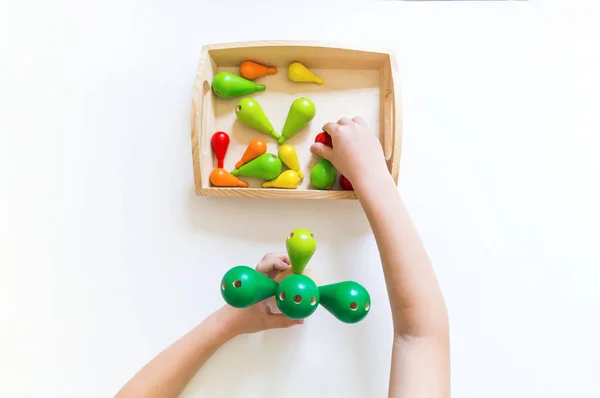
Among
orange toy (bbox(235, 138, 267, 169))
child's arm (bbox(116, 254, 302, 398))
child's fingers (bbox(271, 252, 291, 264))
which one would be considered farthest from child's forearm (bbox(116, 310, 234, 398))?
orange toy (bbox(235, 138, 267, 169))

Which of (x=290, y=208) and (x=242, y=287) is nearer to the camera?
(x=242, y=287)

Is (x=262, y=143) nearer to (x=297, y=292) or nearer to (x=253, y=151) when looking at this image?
(x=253, y=151)

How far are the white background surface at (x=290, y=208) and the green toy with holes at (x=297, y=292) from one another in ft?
0.51

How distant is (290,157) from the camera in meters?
0.68

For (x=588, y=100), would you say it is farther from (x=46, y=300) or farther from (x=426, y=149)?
(x=46, y=300)

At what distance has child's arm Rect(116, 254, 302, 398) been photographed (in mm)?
625

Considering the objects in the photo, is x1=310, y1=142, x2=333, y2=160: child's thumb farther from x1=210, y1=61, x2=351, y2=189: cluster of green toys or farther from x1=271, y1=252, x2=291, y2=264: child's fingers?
x1=271, y1=252, x2=291, y2=264: child's fingers

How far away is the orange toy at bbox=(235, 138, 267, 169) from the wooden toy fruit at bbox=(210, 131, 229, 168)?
0.10 feet

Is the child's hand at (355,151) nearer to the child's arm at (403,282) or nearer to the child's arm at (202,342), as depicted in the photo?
the child's arm at (403,282)

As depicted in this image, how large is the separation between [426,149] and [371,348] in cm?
33

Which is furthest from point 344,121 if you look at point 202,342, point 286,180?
point 202,342

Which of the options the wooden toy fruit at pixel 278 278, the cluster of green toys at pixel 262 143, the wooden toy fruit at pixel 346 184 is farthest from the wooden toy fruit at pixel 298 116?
the wooden toy fruit at pixel 278 278

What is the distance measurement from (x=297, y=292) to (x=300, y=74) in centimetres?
36

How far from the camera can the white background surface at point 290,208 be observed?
0.70m
